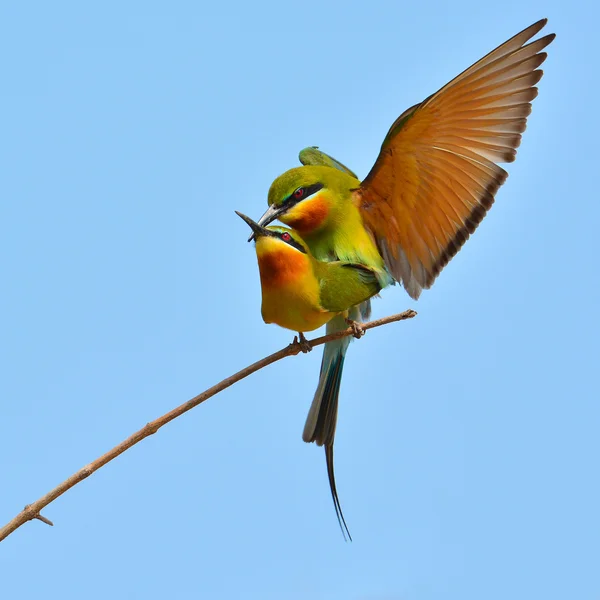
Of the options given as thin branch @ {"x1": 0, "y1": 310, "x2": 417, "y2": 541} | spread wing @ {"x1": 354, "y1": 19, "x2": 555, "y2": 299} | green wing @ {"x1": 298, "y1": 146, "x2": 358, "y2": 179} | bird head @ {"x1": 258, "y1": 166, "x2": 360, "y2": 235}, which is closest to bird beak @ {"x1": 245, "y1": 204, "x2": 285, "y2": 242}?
bird head @ {"x1": 258, "y1": 166, "x2": 360, "y2": 235}

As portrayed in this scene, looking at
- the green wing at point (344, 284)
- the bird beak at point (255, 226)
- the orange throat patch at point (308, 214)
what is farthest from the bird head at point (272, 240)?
the orange throat patch at point (308, 214)

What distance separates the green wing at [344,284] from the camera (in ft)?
8.41

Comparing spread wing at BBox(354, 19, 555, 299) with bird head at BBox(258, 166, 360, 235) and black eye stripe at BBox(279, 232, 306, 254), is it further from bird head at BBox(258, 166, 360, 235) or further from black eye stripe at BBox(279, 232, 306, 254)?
black eye stripe at BBox(279, 232, 306, 254)

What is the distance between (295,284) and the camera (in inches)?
98.0

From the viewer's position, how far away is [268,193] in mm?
2791

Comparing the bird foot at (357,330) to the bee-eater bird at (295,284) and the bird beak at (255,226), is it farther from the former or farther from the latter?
the bird beak at (255,226)

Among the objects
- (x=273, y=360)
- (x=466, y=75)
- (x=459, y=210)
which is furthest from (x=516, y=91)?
(x=273, y=360)

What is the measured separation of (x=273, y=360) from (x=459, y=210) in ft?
3.25

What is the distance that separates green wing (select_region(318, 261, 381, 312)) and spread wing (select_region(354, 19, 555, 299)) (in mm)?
282

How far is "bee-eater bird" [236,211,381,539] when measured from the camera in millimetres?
Answer: 2484

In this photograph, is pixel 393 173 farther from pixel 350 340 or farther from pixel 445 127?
pixel 350 340

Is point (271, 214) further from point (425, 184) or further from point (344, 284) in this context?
point (425, 184)

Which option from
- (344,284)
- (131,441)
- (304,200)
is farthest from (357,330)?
(131,441)

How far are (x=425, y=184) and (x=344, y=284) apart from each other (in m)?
0.57
